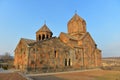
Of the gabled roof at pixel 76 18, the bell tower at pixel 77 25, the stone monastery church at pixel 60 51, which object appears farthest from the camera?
the gabled roof at pixel 76 18

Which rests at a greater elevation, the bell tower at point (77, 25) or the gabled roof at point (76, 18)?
the gabled roof at point (76, 18)

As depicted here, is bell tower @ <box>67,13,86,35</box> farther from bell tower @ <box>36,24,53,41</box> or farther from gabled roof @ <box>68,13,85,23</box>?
bell tower @ <box>36,24,53,41</box>

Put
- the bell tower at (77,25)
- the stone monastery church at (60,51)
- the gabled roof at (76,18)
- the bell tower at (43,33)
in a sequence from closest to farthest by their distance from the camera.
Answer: the stone monastery church at (60,51)
the bell tower at (43,33)
the bell tower at (77,25)
the gabled roof at (76,18)

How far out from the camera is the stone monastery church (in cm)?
3028

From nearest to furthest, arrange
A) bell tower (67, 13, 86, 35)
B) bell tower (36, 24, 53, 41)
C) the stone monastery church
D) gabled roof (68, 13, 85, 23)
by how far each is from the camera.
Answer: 1. the stone monastery church
2. bell tower (36, 24, 53, 41)
3. bell tower (67, 13, 86, 35)
4. gabled roof (68, 13, 85, 23)

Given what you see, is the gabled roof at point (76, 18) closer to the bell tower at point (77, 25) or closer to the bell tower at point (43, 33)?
the bell tower at point (77, 25)

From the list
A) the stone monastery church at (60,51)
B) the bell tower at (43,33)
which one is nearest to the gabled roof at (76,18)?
the stone monastery church at (60,51)

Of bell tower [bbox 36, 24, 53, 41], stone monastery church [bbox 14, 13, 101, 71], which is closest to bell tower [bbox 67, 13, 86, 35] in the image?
stone monastery church [bbox 14, 13, 101, 71]

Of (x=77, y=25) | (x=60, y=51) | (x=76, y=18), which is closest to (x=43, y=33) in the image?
(x=60, y=51)

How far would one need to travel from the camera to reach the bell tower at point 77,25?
1751 inches

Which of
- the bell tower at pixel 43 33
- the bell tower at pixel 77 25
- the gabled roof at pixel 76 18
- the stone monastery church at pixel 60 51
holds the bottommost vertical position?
the stone monastery church at pixel 60 51

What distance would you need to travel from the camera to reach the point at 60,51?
35719mm

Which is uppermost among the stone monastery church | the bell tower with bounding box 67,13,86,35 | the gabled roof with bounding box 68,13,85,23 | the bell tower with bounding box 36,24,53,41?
the gabled roof with bounding box 68,13,85,23

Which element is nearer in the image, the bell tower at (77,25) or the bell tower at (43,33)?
the bell tower at (43,33)
